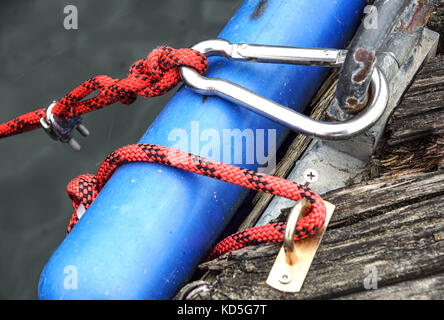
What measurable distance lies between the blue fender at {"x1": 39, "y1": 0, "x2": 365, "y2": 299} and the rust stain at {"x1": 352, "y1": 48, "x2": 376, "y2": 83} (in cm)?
32

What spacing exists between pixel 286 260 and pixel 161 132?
459 millimetres

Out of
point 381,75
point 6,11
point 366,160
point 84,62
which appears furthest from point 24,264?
point 381,75

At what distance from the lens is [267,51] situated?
1.24m

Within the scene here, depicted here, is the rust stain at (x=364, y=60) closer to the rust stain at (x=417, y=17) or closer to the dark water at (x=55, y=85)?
the rust stain at (x=417, y=17)

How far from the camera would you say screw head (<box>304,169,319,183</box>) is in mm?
1310

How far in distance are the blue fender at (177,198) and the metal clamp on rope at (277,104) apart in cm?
4

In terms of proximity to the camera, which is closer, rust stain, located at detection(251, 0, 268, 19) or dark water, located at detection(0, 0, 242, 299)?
rust stain, located at detection(251, 0, 268, 19)

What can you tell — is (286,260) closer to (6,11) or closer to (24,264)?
(24,264)

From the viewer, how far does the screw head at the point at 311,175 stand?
131 centimetres

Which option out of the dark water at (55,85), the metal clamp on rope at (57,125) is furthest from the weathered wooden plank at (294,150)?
the dark water at (55,85)

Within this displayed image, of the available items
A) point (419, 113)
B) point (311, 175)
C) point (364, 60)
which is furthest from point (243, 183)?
point (419, 113)

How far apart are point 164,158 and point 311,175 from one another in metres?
0.41

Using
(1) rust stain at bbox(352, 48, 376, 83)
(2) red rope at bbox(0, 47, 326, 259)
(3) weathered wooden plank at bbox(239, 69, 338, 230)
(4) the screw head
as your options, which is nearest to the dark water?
(2) red rope at bbox(0, 47, 326, 259)

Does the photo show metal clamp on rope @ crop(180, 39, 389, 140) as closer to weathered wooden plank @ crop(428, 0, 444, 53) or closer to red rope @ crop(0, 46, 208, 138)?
red rope @ crop(0, 46, 208, 138)
